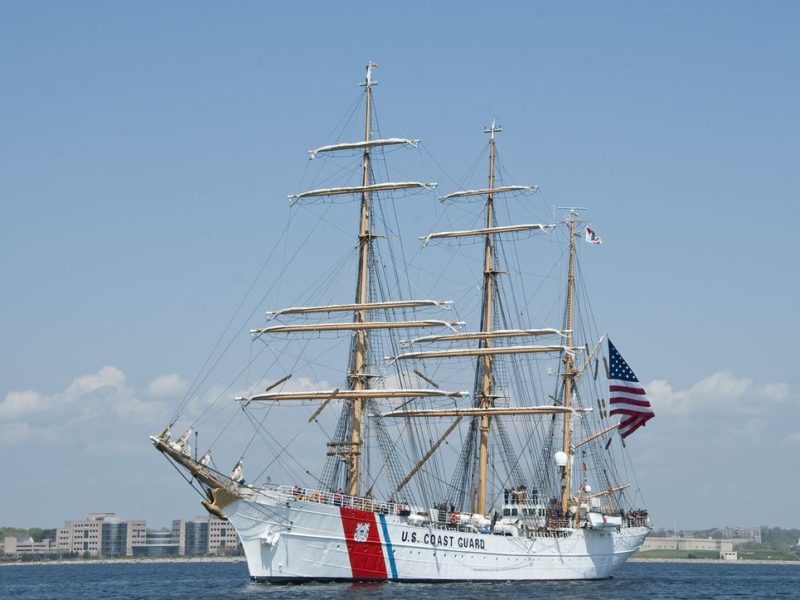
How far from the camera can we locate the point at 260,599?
219 feet

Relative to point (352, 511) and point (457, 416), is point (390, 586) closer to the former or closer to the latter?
point (352, 511)

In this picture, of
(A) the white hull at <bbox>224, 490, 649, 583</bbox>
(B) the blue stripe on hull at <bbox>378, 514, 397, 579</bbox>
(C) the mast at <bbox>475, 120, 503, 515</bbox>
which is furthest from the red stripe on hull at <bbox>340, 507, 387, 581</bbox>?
(C) the mast at <bbox>475, 120, 503, 515</bbox>

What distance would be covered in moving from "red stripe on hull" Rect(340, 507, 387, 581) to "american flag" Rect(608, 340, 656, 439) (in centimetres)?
2412

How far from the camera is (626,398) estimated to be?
305ft

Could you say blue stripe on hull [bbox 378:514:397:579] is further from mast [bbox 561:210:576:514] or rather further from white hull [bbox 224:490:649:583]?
mast [bbox 561:210:576:514]

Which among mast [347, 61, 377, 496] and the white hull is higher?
mast [347, 61, 377, 496]

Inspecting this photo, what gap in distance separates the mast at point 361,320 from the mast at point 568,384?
806 inches

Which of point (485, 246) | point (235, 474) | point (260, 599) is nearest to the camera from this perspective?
point (260, 599)

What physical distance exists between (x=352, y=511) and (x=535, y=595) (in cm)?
1241

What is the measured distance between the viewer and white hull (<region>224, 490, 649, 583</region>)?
74.4 meters

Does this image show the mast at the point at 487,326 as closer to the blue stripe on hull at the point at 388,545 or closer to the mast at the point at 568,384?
the mast at the point at 568,384

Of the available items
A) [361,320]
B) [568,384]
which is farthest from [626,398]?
[361,320]

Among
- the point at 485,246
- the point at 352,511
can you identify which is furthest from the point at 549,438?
the point at 352,511

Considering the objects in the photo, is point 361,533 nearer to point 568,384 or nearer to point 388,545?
point 388,545
